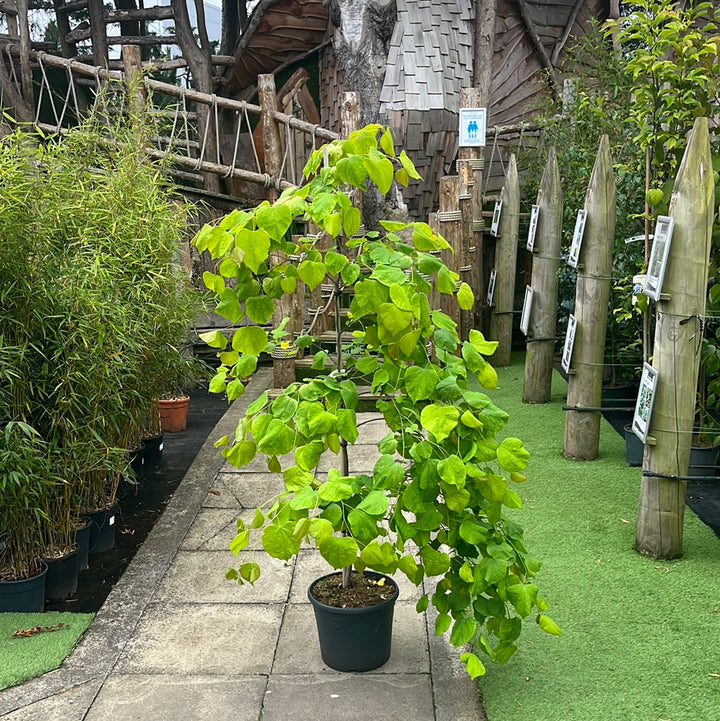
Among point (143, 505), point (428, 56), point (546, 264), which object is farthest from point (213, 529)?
point (428, 56)

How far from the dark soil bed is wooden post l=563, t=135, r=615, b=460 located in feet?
8.24

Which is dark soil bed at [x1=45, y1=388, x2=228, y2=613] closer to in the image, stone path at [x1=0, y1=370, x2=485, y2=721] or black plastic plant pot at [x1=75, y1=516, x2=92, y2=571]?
black plastic plant pot at [x1=75, y1=516, x2=92, y2=571]

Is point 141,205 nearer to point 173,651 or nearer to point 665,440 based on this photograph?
point 173,651

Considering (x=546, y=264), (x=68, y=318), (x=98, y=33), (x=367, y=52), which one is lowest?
(x=68, y=318)

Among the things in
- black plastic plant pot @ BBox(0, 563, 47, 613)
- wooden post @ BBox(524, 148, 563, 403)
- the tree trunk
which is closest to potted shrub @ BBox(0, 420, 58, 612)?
black plastic plant pot @ BBox(0, 563, 47, 613)

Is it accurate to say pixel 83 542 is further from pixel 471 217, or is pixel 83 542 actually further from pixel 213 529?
pixel 471 217

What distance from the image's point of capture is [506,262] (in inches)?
276

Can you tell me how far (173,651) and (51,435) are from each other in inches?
45.3

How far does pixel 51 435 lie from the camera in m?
3.58

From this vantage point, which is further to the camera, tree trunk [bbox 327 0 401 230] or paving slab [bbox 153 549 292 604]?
tree trunk [bbox 327 0 401 230]

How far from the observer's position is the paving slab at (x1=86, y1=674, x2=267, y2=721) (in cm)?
262

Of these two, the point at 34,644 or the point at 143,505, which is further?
the point at 143,505

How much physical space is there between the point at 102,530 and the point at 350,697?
1.93 m

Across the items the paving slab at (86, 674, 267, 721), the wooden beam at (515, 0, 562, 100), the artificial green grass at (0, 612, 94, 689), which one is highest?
the wooden beam at (515, 0, 562, 100)
